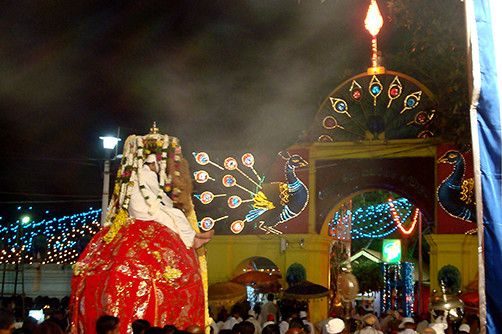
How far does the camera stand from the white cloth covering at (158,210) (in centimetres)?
1017

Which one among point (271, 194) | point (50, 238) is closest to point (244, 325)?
point (271, 194)

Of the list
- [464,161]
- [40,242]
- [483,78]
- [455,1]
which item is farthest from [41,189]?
[483,78]

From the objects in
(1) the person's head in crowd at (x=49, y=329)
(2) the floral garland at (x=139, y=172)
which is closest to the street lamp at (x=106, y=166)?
(2) the floral garland at (x=139, y=172)

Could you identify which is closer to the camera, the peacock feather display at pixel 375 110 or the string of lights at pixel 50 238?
the peacock feather display at pixel 375 110

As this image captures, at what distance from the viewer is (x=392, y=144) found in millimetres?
25359

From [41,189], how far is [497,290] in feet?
90.4

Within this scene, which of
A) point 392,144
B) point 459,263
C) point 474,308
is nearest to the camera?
point 474,308

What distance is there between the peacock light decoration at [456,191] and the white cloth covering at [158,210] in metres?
14.9

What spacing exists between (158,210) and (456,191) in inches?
612

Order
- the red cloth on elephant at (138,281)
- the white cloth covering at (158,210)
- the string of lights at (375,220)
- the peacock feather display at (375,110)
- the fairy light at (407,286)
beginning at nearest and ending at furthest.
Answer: the red cloth on elephant at (138,281) < the white cloth covering at (158,210) < the peacock feather display at (375,110) < the string of lights at (375,220) < the fairy light at (407,286)

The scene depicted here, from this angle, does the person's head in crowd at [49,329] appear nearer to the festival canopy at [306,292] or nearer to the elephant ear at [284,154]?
the festival canopy at [306,292]

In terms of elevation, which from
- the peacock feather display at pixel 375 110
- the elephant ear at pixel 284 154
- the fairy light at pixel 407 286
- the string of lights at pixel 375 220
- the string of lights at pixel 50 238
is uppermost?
the peacock feather display at pixel 375 110

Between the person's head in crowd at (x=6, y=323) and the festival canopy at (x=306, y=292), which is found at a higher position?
the person's head in crowd at (x=6, y=323)

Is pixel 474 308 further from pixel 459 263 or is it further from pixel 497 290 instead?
pixel 497 290
